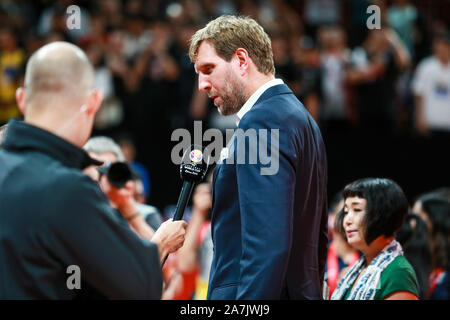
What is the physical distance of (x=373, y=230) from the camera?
9.70ft

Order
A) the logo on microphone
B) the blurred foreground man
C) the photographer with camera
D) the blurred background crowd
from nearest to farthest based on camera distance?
the blurred foreground man
the logo on microphone
the photographer with camera
the blurred background crowd

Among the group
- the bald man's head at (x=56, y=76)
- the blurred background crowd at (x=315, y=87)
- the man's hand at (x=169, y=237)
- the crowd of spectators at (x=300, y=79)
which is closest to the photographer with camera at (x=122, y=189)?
the man's hand at (x=169, y=237)

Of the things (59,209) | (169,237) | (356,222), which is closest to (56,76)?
(59,209)

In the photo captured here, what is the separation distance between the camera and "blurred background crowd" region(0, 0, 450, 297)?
7164 millimetres

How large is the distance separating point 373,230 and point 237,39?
3.52 feet

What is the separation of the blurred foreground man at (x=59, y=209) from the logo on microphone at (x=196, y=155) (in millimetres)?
683

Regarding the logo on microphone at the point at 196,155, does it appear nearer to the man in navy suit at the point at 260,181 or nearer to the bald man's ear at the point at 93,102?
the man in navy suit at the point at 260,181

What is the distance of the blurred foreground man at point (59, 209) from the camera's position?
1.78m

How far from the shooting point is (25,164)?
1840 millimetres

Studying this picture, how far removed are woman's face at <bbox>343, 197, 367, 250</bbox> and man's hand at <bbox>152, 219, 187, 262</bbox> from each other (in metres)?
0.92

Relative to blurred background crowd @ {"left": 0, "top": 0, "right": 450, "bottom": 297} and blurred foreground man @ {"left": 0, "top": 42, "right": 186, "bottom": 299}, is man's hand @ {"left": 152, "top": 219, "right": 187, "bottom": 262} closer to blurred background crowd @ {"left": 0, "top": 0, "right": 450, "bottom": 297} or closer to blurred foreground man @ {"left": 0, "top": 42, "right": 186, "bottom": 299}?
blurred foreground man @ {"left": 0, "top": 42, "right": 186, "bottom": 299}

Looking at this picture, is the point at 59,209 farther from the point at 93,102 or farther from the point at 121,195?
the point at 121,195

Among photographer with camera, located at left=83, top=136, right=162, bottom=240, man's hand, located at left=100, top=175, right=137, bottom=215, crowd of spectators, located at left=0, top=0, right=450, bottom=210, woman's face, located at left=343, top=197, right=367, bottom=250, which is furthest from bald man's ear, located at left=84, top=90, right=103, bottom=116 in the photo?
crowd of spectators, located at left=0, top=0, right=450, bottom=210
